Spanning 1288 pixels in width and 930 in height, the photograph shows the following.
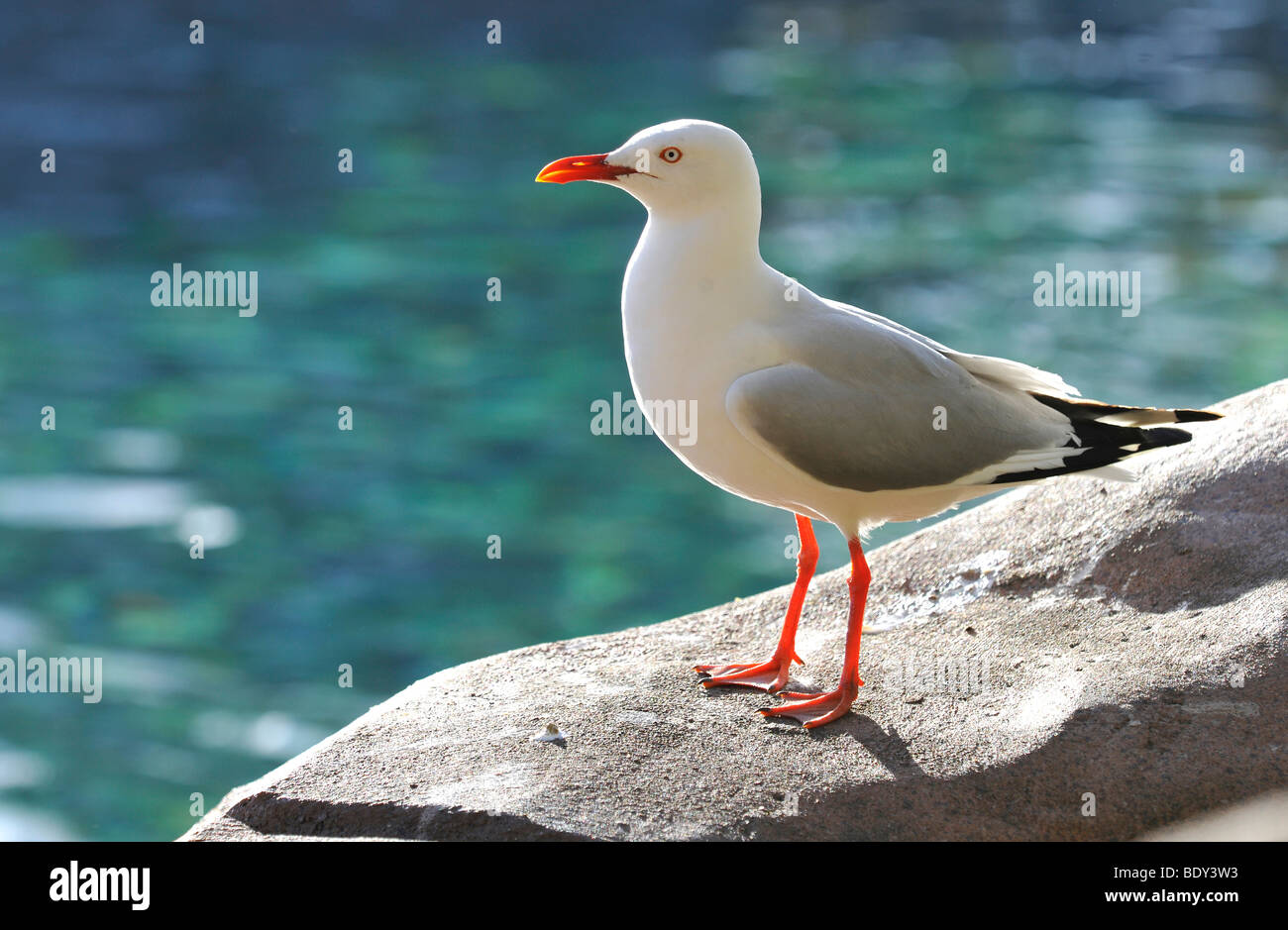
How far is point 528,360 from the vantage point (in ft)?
31.2

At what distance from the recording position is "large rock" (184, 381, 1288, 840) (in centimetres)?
→ 304

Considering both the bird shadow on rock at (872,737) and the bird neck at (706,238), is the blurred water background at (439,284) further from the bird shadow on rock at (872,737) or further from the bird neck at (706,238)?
the bird neck at (706,238)

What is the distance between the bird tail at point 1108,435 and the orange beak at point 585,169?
3.92 ft

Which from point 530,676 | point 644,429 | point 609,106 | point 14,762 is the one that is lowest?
point 14,762

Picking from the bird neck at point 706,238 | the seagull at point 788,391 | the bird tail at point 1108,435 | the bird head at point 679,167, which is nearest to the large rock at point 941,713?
the seagull at point 788,391

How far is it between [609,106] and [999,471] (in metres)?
10.1

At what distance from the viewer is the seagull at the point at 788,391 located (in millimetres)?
3281

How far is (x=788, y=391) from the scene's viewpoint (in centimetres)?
322

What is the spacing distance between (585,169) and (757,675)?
136cm

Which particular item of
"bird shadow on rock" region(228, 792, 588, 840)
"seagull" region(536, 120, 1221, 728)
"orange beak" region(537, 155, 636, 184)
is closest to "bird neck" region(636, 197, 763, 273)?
"seagull" region(536, 120, 1221, 728)

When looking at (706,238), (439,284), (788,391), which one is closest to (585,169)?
(706,238)

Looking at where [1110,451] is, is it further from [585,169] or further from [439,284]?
[439,284]
